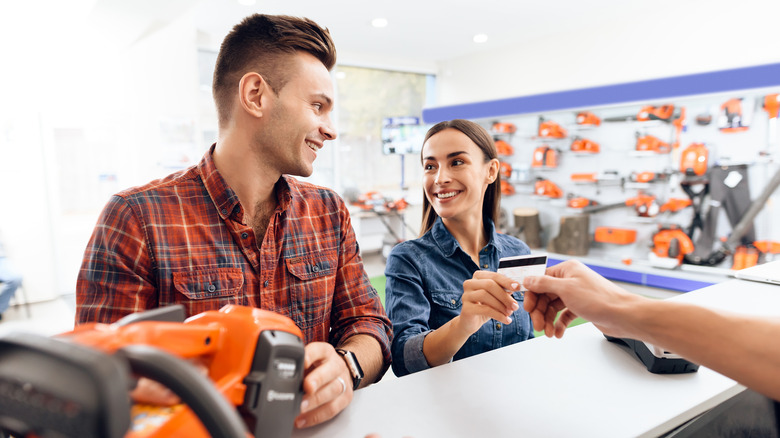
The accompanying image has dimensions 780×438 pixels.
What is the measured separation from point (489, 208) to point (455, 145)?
1.18 feet

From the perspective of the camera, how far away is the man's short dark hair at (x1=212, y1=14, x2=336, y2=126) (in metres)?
1.46

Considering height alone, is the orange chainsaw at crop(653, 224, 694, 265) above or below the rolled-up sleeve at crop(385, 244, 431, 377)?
below

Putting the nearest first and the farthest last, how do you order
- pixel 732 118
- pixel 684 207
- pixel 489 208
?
pixel 489 208 < pixel 732 118 < pixel 684 207

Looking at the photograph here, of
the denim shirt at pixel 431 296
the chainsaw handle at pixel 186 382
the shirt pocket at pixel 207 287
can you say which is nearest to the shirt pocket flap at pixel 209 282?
the shirt pocket at pixel 207 287

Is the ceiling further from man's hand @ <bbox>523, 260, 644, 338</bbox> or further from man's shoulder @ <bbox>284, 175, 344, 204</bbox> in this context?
man's hand @ <bbox>523, 260, 644, 338</bbox>

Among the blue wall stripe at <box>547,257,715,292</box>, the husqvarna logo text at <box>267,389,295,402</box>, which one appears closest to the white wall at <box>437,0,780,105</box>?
the blue wall stripe at <box>547,257,715,292</box>

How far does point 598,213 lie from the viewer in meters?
6.33

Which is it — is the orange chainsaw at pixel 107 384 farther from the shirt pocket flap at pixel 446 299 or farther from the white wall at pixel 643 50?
the white wall at pixel 643 50

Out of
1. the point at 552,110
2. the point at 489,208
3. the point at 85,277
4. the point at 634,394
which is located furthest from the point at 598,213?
the point at 85,277

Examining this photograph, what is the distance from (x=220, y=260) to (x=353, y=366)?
1.55 ft

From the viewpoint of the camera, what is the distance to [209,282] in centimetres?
129

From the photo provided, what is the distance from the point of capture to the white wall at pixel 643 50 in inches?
207

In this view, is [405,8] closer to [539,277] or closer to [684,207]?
[684,207]

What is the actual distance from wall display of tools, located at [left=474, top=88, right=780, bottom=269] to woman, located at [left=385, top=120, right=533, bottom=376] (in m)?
4.29
